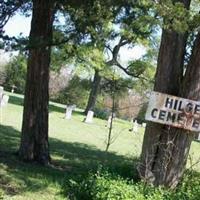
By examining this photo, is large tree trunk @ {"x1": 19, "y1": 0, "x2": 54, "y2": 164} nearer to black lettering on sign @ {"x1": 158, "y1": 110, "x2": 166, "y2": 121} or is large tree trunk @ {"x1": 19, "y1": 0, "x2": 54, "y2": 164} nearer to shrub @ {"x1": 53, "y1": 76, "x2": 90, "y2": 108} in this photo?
black lettering on sign @ {"x1": 158, "y1": 110, "x2": 166, "y2": 121}

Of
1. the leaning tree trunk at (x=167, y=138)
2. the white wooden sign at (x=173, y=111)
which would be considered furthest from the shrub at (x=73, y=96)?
the white wooden sign at (x=173, y=111)

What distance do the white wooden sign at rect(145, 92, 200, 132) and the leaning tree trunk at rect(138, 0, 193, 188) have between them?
0.18 metres

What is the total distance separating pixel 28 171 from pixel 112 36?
7772mm

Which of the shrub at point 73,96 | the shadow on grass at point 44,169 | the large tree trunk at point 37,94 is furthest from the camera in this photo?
the shrub at point 73,96

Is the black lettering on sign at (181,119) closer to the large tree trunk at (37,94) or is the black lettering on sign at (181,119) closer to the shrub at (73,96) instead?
the large tree trunk at (37,94)

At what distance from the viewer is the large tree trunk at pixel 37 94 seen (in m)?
11.1

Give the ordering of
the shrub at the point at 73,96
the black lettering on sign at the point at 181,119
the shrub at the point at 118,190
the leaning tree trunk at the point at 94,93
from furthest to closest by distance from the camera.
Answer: the shrub at the point at 73,96 → the leaning tree trunk at the point at 94,93 → the black lettering on sign at the point at 181,119 → the shrub at the point at 118,190

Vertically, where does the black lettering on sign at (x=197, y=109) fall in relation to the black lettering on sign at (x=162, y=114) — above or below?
above

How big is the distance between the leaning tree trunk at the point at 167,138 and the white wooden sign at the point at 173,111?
0.18 meters

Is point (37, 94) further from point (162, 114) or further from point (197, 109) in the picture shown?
point (197, 109)

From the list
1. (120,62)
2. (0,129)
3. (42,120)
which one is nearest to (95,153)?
(0,129)

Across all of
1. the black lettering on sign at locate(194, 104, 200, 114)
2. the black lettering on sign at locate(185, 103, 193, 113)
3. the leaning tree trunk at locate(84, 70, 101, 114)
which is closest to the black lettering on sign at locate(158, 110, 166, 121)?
the black lettering on sign at locate(185, 103, 193, 113)

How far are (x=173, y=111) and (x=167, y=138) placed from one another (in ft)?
1.74

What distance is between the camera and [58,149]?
1530 cm
